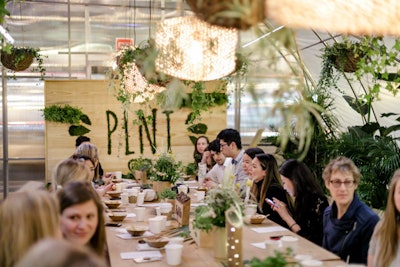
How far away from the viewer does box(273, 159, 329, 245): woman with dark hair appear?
4242 mm

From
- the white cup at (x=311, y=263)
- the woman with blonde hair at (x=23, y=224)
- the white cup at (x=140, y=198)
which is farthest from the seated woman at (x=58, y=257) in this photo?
the white cup at (x=140, y=198)

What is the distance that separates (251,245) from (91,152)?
3.04 meters

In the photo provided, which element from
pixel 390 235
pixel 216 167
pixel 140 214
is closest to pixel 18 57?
pixel 216 167

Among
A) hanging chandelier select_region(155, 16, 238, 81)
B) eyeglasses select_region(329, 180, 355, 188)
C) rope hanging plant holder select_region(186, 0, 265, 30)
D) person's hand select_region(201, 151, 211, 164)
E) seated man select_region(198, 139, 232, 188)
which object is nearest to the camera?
rope hanging plant holder select_region(186, 0, 265, 30)

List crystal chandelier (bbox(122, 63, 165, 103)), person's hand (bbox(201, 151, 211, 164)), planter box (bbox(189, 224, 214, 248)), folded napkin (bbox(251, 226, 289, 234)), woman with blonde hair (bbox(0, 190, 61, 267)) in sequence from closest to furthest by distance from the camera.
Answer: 1. woman with blonde hair (bbox(0, 190, 61, 267))
2. planter box (bbox(189, 224, 214, 248))
3. folded napkin (bbox(251, 226, 289, 234))
4. crystal chandelier (bbox(122, 63, 165, 103))
5. person's hand (bbox(201, 151, 211, 164))

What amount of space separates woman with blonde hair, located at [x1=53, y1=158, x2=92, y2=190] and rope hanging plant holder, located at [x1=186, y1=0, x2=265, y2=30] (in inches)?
94.6

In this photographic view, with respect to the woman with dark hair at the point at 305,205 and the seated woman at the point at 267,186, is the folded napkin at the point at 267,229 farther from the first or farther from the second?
the seated woman at the point at 267,186

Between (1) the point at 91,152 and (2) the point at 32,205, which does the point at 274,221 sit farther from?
(2) the point at 32,205

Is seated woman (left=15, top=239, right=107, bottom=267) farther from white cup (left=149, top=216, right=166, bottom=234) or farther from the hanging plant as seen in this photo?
the hanging plant

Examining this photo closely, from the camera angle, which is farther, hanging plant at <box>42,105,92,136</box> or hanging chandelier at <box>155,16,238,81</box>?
hanging plant at <box>42,105,92,136</box>

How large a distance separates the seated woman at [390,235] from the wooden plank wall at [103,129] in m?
5.82

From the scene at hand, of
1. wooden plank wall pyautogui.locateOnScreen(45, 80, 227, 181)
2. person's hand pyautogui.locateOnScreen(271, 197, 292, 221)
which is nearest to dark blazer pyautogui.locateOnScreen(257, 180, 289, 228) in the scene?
person's hand pyautogui.locateOnScreen(271, 197, 292, 221)

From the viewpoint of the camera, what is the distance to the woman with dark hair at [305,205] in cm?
424

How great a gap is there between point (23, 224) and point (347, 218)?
7.50ft
